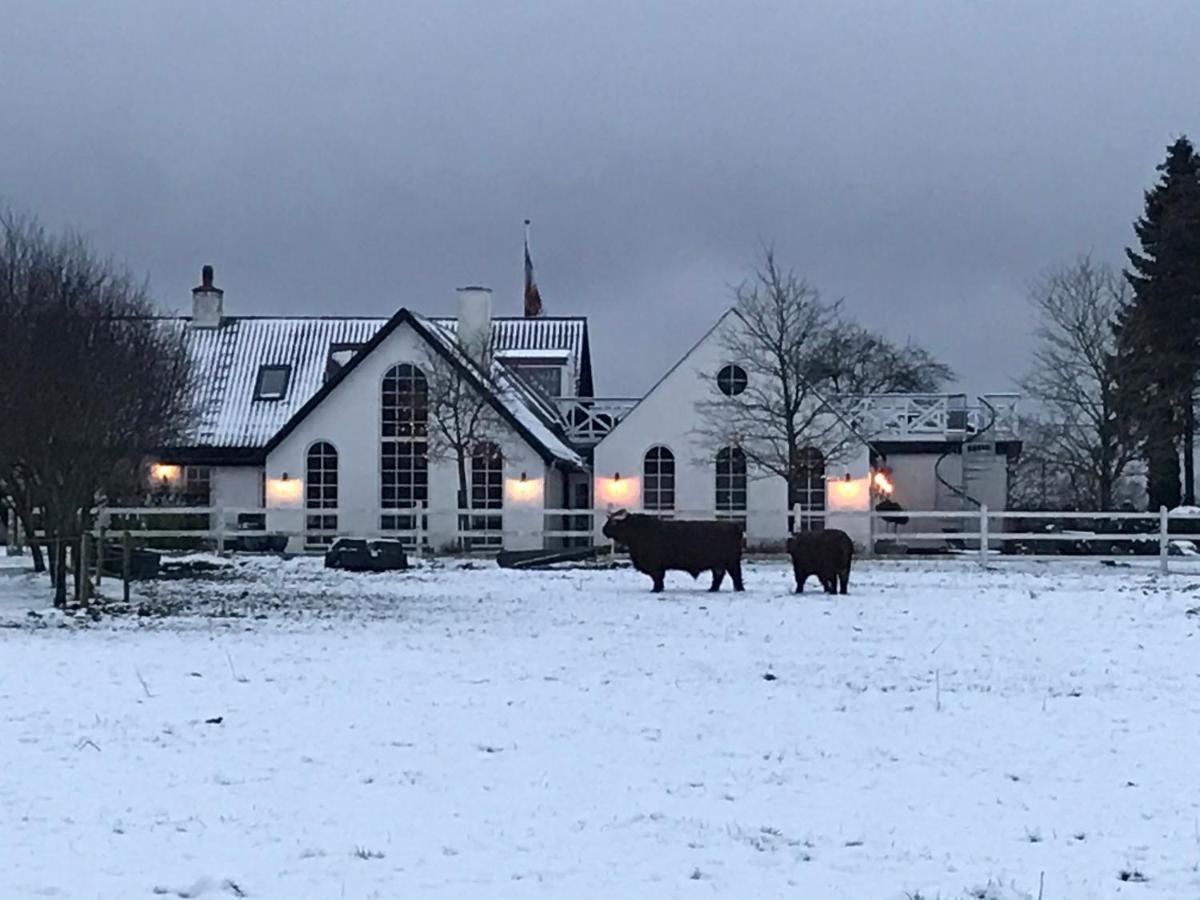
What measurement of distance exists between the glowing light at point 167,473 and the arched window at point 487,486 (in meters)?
8.65

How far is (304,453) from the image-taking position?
4331cm

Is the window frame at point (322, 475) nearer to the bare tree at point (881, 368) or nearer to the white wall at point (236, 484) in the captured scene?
the white wall at point (236, 484)

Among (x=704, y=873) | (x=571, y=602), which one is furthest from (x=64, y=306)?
(x=704, y=873)

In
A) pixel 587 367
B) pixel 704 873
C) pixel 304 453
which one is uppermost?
pixel 587 367

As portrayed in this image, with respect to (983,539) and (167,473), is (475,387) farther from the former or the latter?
(983,539)

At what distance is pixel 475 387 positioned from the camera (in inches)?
1604

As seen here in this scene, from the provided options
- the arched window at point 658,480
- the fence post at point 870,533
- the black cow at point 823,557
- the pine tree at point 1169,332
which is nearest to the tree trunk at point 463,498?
the arched window at point 658,480

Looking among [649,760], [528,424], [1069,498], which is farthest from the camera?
[1069,498]

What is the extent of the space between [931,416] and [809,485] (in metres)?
8.23

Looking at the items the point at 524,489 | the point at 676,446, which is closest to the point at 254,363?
the point at 524,489

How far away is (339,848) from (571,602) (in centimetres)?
1454

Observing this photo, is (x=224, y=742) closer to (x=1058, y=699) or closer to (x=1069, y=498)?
(x=1058, y=699)

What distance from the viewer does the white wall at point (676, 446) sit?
4262cm

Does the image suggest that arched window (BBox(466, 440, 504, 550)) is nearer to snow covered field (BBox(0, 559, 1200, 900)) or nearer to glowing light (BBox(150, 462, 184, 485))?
glowing light (BBox(150, 462, 184, 485))
